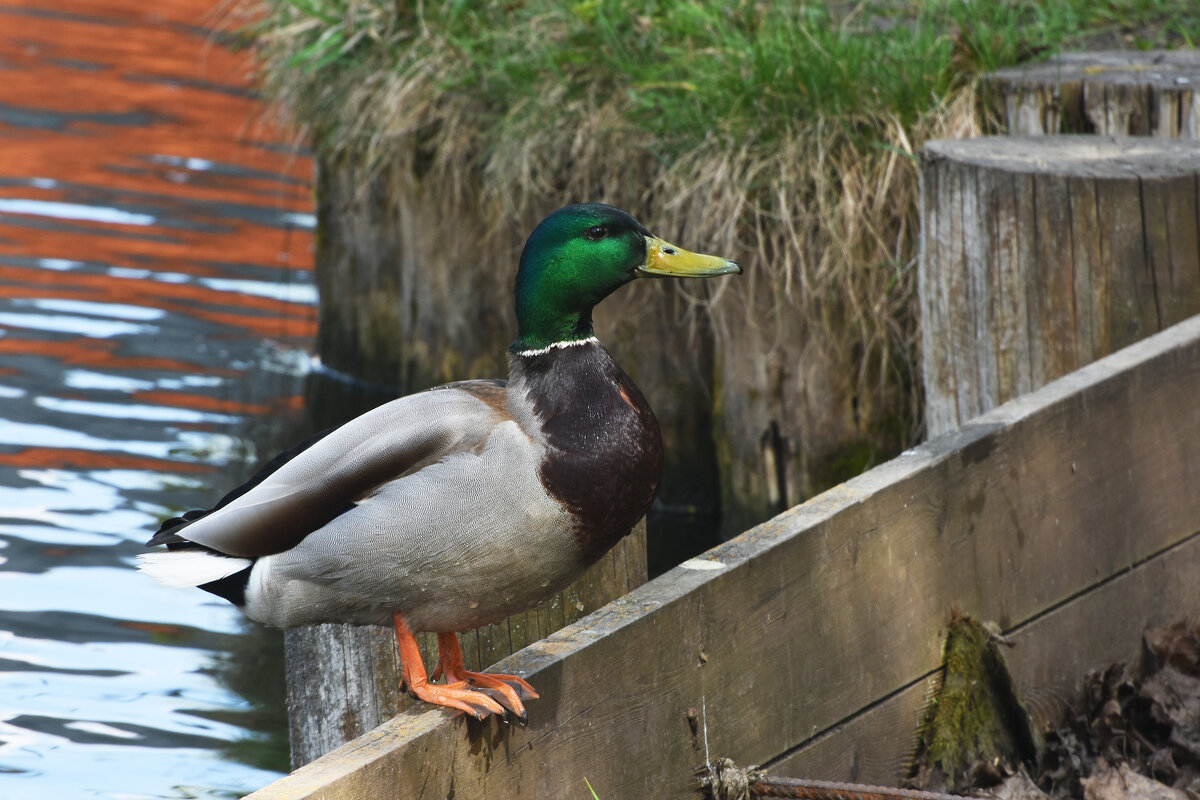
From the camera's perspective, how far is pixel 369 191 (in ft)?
18.2

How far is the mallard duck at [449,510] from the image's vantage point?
187 cm

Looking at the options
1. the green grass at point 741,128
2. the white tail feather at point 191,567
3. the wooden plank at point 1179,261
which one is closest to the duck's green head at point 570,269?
the white tail feather at point 191,567

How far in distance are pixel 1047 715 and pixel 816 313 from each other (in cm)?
189

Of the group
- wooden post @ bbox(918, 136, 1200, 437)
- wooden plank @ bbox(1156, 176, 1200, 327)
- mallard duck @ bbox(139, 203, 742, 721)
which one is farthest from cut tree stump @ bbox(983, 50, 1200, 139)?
mallard duck @ bbox(139, 203, 742, 721)

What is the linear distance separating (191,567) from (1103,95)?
2900 millimetres

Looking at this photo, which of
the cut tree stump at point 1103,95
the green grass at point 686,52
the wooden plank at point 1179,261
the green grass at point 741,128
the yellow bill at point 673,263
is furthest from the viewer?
the green grass at point 686,52

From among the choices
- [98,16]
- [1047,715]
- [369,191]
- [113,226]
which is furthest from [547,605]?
[98,16]

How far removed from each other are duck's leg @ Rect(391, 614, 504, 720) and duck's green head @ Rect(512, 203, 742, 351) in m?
0.40

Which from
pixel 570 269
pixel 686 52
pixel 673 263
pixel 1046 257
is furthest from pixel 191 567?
pixel 686 52

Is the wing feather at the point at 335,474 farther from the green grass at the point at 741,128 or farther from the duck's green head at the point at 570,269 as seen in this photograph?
the green grass at the point at 741,128

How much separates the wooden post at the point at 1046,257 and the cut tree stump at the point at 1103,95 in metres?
0.36

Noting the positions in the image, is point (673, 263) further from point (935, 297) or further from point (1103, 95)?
point (1103, 95)

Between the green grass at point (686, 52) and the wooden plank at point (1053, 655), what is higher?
the green grass at point (686, 52)

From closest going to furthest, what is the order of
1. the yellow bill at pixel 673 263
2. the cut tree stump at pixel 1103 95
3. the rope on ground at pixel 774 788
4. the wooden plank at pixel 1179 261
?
the rope on ground at pixel 774 788, the yellow bill at pixel 673 263, the wooden plank at pixel 1179 261, the cut tree stump at pixel 1103 95
